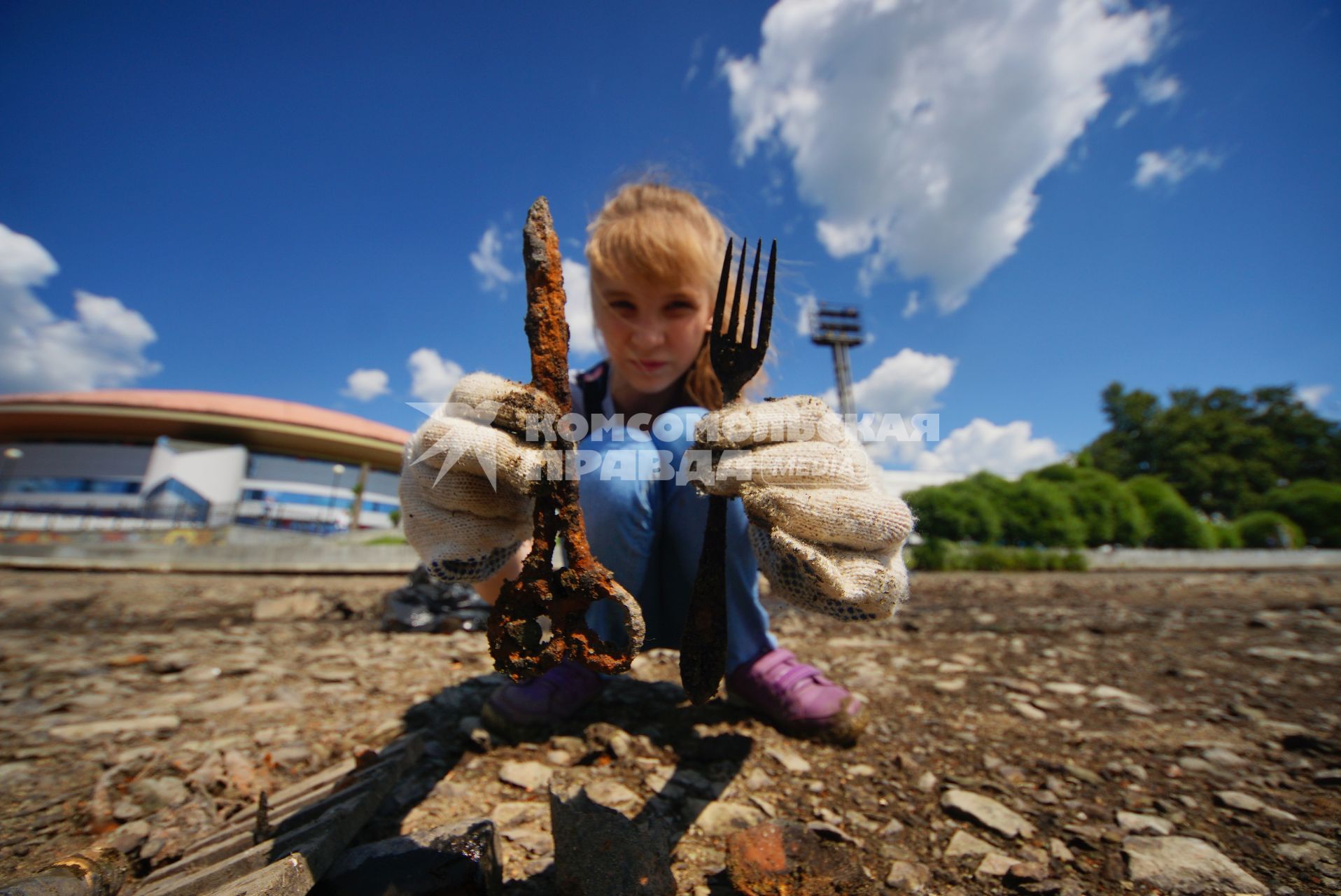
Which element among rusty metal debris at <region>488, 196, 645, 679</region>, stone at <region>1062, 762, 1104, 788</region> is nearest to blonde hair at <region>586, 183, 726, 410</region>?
rusty metal debris at <region>488, 196, 645, 679</region>

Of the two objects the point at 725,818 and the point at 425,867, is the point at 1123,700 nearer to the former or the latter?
the point at 725,818

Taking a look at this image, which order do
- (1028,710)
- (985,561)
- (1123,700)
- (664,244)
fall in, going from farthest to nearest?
(985,561) → (1123,700) → (1028,710) → (664,244)

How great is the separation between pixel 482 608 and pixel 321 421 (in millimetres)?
25478

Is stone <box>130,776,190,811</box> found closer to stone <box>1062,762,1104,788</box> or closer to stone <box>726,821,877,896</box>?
stone <box>726,821,877,896</box>

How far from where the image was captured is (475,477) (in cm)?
103

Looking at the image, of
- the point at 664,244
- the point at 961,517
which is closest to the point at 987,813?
the point at 664,244

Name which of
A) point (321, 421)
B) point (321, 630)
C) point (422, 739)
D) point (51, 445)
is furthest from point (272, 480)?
point (422, 739)

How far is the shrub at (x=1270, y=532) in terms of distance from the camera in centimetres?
2002

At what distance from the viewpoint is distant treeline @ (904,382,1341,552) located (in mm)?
16906

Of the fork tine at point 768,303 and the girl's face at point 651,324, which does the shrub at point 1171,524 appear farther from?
the fork tine at point 768,303

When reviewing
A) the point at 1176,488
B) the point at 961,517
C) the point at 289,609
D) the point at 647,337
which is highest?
the point at 1176,488

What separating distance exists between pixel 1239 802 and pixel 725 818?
113 centimetres

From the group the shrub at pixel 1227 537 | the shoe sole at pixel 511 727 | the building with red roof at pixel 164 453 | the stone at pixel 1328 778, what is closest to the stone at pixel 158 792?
the shoe sole at pixel 511 727

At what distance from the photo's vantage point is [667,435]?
1531mm
